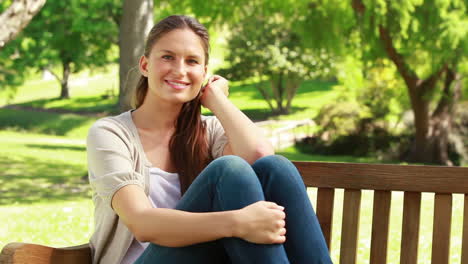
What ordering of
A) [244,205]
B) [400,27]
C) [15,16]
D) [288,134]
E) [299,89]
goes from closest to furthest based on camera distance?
[244,205] < [15,16] < [400,27] < [288,134] < [299,89]

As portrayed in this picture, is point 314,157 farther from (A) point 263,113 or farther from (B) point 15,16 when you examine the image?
(A) point 263,113

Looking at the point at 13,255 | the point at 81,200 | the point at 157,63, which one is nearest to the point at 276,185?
the point at 157,63

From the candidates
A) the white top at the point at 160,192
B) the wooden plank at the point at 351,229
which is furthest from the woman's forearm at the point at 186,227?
the wooden plank at the point at 351,229

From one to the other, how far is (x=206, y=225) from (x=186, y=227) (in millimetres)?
72

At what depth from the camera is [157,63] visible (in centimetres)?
285

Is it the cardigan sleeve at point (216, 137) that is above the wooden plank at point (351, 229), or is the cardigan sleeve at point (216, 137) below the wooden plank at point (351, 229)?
above

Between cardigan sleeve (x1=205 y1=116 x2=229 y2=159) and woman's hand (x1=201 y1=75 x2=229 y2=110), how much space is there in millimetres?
116

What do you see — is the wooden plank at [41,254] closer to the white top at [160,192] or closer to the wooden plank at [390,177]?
the white top at [160,192]

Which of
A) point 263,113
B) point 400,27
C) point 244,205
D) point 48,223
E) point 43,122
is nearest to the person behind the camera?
point 244,205

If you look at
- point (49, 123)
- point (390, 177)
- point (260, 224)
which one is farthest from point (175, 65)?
point (49, 123)

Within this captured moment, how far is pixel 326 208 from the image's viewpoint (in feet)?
10.2

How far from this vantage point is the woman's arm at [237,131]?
2986 mm

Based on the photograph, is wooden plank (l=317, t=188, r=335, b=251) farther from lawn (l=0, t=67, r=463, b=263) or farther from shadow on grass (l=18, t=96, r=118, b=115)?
shadow on grass (l=18, t=96, r=118, b=115)

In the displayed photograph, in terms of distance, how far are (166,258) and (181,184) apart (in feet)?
1.57
